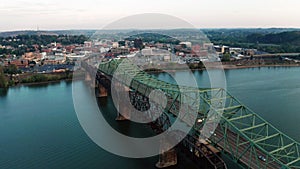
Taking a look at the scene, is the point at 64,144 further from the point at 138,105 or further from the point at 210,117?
the point at 210,117

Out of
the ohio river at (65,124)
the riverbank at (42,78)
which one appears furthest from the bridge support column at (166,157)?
the riverbank at (42,78)

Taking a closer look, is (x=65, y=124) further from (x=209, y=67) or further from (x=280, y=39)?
(x=280, y=39)

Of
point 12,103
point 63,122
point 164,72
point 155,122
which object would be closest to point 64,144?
point 63,122

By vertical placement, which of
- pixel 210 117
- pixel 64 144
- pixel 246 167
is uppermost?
pixel 210 117

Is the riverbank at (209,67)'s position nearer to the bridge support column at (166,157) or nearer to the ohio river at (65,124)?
the ohio river at (65,124)

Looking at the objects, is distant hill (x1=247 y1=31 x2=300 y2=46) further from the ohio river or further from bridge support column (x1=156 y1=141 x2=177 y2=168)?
bridge support column (x1=156 y1=141 x2=177 y2=168)
